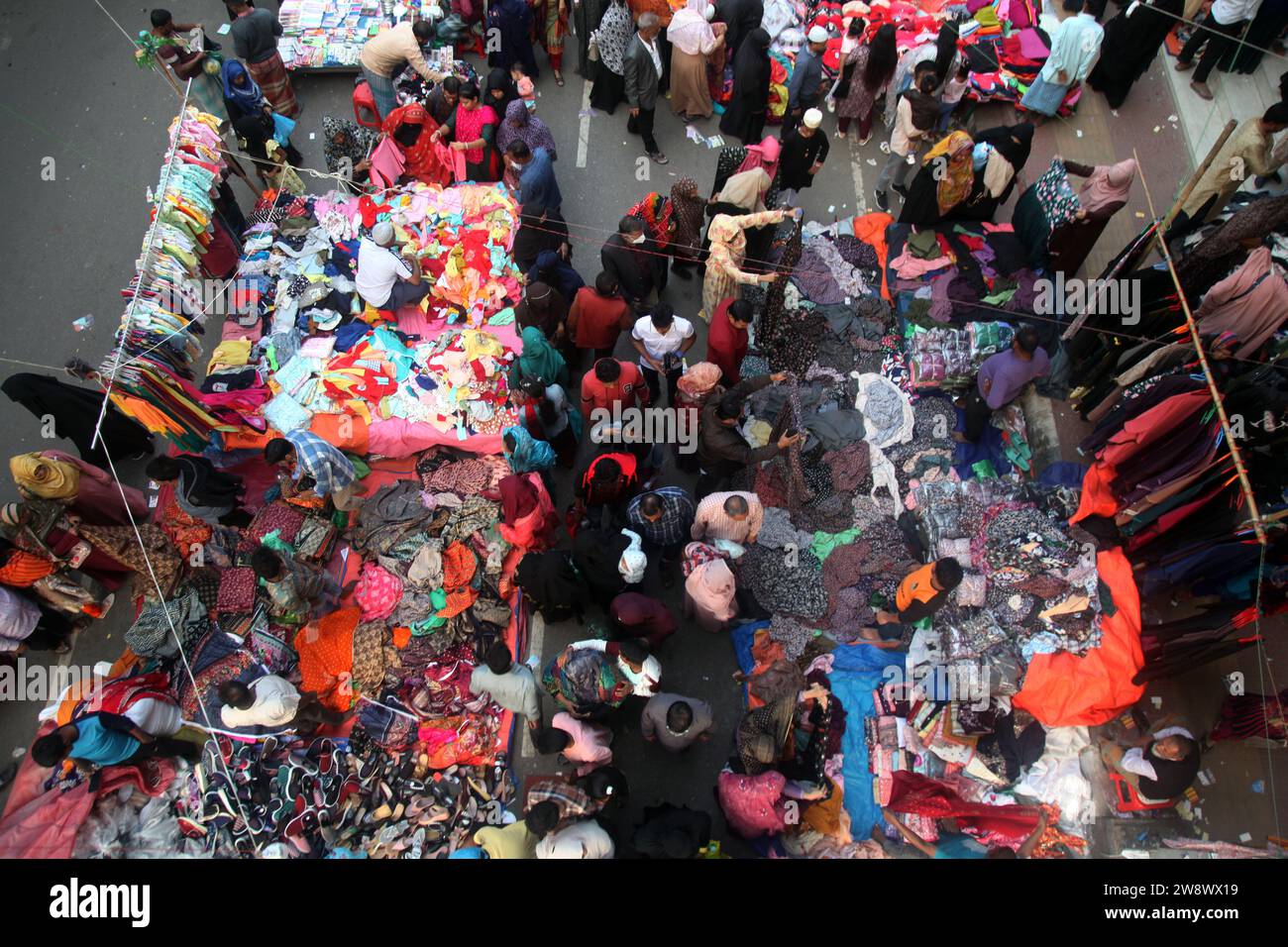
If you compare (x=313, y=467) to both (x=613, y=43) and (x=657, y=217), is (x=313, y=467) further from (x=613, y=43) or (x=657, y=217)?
(x=613, y=43)

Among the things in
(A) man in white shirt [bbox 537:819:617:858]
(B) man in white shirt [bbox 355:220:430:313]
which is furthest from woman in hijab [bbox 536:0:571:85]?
(A) man in white shirt [bbox 537:819:617:858]

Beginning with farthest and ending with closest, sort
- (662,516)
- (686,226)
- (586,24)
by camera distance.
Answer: (586,24), (686,226), (662,516)

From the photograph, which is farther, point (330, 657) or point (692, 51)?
point (692, 51)

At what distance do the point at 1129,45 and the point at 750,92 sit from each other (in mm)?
4374

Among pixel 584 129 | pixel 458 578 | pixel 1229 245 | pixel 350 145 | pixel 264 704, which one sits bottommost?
pixel 264 704

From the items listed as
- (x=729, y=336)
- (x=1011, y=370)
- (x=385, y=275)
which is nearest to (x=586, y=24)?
(x=385, y=275)

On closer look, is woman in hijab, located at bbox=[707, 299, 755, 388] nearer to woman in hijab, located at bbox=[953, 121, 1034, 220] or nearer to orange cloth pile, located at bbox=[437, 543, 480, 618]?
orange cloth pile, located at bbox=[437, 543, 480, 618]

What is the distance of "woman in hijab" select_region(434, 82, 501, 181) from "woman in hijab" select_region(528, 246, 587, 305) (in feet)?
5.40

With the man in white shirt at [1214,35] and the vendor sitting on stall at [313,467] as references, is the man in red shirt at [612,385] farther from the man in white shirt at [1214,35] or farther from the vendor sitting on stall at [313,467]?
the man in white shirt at [1214,35]

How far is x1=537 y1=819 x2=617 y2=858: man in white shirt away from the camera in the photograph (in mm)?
4938

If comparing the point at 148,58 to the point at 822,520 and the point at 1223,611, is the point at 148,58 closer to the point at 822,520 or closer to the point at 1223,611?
the point at 822,520

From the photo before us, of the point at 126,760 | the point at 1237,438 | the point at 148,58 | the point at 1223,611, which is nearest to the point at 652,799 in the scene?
the point at 126,760

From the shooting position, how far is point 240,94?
8.91 metres

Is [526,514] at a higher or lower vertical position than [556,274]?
lower
